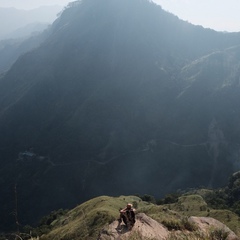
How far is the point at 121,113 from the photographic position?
149000mm

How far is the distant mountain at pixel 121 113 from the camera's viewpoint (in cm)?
12431

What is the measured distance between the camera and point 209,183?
118 m

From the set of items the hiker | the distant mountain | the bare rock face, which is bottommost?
the distant mountain

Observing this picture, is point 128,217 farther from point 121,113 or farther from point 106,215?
point 121,113

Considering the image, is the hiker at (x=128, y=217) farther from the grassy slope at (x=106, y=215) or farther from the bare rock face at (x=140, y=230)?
the grassy slope at (x=106, y=215)

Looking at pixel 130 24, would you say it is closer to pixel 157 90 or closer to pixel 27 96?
pixel 157 90

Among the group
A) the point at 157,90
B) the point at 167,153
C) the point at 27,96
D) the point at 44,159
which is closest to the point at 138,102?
the point at 157,90

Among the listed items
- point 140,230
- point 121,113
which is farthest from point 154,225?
point 121,113

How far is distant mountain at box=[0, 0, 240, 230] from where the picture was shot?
124 m

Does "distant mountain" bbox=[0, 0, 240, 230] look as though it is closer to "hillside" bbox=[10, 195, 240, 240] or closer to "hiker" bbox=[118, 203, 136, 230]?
"hillside" bbox=[10, 195, 240, 240]

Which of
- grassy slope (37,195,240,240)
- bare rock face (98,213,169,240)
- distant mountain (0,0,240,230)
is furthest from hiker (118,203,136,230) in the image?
distant mountain (0,0,240,230)

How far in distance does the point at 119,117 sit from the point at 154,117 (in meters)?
15.0

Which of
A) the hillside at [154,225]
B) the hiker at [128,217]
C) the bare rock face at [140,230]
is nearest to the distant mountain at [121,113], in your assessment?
the hillside at [154,225]

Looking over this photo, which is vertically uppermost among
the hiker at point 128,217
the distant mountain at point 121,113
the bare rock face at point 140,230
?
the hiker at point 128,217
